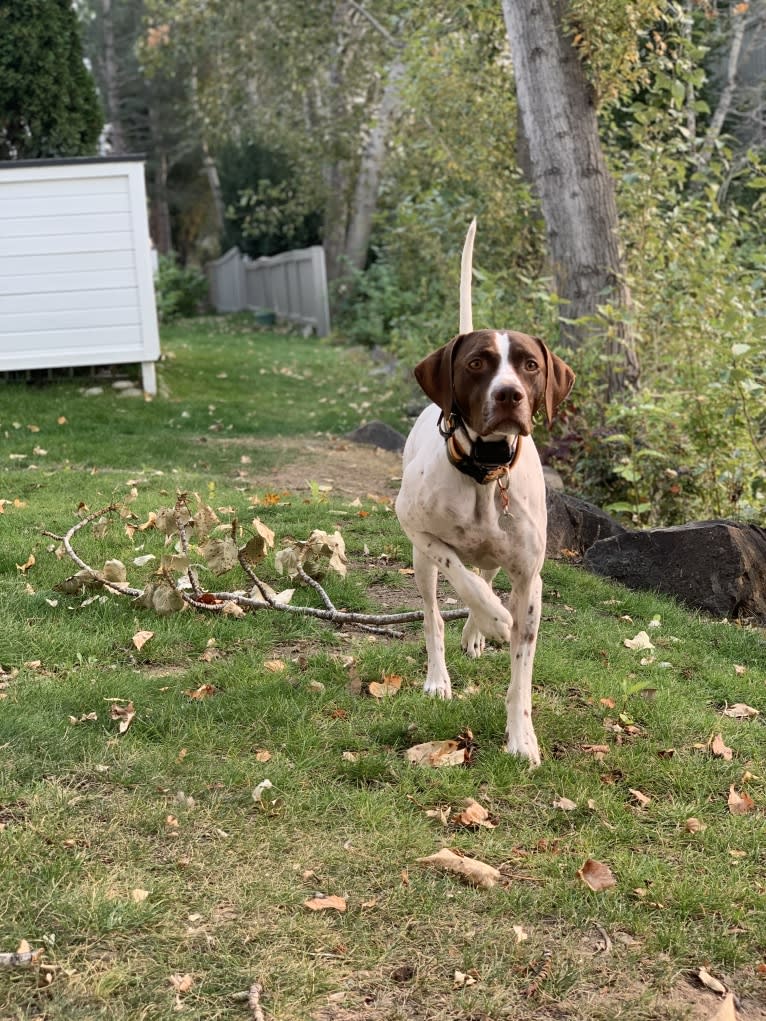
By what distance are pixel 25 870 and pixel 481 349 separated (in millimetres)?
1950

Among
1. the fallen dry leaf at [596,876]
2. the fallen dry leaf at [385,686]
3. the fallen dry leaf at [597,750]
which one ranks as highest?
the fallen dry leaf at [385,686]

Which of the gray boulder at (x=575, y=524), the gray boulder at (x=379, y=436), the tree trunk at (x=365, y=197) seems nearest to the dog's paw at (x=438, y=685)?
the gray boulder at (x=575, y=524)

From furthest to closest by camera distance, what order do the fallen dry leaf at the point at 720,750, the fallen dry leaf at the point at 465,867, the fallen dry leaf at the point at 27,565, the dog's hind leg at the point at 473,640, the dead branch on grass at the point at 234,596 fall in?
1. the fallen dry leaf at the point at 27,565
2. the dead branch on grass at the point at 234,596
3. the dog's hind leg at the point at 473,640
4. the fallen dry leaf at the point at 720,750
5. the fallen dry leaf at the point at 465,867

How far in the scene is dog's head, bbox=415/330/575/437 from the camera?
3342mm

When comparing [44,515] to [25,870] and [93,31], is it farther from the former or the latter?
[93,31]

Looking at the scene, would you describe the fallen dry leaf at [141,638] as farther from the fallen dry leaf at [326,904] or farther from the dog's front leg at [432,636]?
the fallen dry leaf at [326,904]

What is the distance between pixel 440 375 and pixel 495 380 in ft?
0.83

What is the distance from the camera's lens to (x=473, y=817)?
10.6ft

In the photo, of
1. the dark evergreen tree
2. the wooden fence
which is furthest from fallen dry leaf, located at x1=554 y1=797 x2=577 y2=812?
the wooden fence

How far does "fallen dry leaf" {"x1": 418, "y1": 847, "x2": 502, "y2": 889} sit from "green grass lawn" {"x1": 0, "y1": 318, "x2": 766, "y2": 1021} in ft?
0.11

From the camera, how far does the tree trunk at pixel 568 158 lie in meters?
8.12

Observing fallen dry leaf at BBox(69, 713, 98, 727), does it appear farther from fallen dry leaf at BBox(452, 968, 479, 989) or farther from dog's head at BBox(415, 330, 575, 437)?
fallen dry leaf at BBox(452, 968, 479, 989)

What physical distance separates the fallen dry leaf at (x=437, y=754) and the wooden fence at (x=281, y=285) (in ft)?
59.2

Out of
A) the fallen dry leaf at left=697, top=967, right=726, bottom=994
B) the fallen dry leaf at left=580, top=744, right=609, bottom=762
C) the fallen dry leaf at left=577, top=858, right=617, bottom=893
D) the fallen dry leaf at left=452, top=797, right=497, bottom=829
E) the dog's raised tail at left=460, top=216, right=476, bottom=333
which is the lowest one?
the fallen dry leaf at left=697, top=967, right=726, bottom=994
